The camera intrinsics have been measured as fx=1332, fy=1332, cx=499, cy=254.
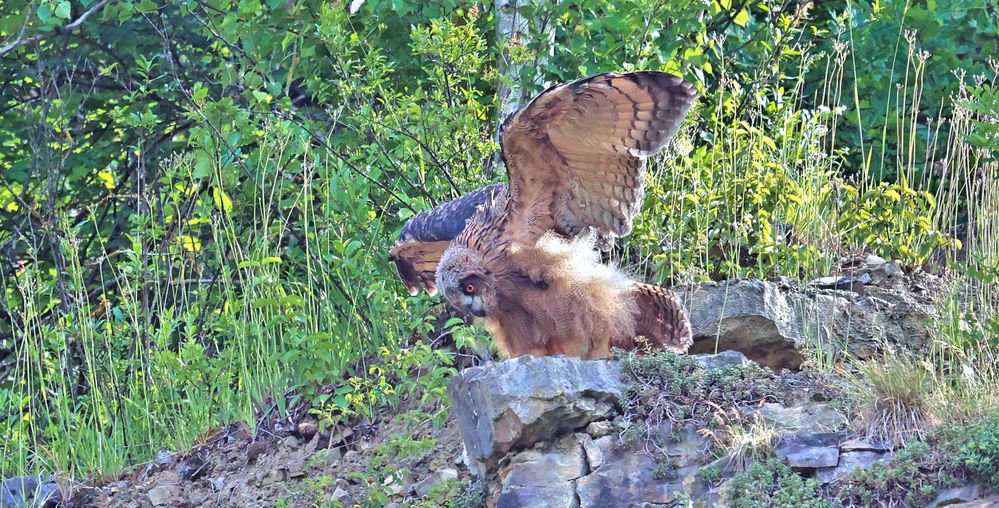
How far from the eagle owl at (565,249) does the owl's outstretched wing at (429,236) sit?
14cm

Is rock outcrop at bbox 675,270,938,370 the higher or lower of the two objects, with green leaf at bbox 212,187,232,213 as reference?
lower

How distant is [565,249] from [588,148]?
0.48 meters

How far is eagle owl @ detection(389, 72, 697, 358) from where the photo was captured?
236 inches

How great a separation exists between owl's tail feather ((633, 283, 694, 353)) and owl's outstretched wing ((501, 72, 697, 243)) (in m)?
0.34

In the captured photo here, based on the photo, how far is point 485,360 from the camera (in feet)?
22.4

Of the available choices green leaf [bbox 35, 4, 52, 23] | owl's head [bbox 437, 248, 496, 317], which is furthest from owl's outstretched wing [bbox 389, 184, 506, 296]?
green leaf [bbox 35, 4, 52, 23]

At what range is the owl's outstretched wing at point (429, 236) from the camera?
21.2 ft

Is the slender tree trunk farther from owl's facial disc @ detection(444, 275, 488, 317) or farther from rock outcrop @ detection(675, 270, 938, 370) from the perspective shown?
owl's facial disc @ detection(444, 275, 488, 317)

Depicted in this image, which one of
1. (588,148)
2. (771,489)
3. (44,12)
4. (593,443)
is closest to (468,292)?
(588,148)

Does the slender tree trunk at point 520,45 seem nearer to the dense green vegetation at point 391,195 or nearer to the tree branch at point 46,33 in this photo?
the dense green vegetation at point 391,195

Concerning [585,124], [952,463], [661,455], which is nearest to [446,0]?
[585,124]

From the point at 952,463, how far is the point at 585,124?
2.16m

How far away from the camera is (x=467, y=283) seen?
6105mm

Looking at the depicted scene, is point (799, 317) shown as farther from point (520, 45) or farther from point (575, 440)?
point (520, 45)
